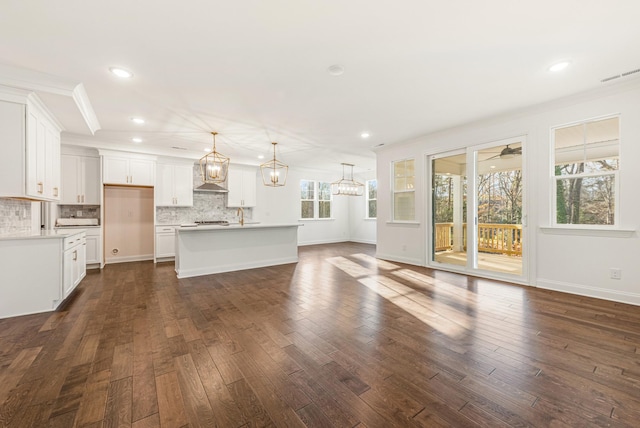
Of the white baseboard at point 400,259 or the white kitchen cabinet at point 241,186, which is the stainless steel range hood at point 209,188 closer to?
the white kitchen cabinet at point 241,186

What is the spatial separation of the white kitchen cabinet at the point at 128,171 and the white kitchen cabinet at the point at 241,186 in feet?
6.22

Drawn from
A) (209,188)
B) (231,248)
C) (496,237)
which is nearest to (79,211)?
(209,188)

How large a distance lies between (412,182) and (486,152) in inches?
59.0

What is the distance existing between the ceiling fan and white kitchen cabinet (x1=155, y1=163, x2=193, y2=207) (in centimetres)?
684

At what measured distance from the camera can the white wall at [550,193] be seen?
3.34 metres

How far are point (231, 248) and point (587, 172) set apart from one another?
5798mm

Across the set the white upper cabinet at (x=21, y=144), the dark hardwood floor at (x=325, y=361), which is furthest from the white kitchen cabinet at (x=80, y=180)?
the dark hardwood floor at (x=325, y=361)

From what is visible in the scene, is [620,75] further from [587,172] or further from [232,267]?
[232,267]

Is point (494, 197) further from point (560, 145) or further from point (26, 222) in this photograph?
point (26, 222)

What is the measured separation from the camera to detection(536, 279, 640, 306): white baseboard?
3.34 m

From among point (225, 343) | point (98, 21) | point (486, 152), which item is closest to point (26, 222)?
point (98, 21)

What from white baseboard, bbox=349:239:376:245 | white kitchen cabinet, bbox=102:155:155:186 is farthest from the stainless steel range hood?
white baseboard, bbox=349:239:376:245

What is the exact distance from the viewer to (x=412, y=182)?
5938 mm

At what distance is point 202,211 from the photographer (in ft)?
24.3
